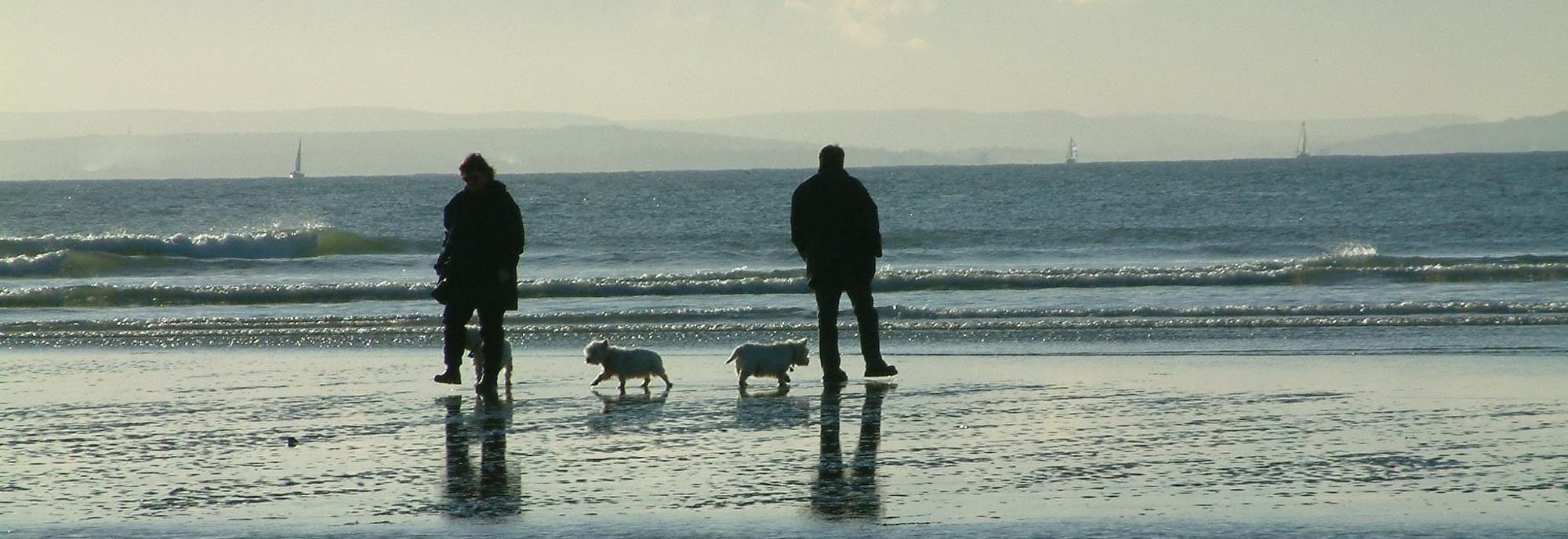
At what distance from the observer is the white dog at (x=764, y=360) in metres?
9.41

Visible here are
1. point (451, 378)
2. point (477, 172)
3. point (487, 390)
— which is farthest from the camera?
point (451, 378)

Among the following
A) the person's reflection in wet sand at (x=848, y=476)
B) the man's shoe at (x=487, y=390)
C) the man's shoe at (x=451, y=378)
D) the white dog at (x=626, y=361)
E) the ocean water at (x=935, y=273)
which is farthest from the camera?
the ocean water at (x=935, y=273)

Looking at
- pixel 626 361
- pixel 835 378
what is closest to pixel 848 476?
pixel 626 361

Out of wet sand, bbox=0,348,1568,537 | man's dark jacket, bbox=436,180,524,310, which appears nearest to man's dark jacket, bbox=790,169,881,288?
wet sand, bbox=0,348,1568,537

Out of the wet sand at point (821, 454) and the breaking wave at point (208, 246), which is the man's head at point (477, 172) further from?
the breaking wave at point (208, 246)

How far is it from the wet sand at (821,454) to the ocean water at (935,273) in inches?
118

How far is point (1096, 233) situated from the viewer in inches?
1774

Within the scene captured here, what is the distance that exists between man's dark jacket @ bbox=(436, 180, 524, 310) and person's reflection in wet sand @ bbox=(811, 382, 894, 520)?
6.41ft

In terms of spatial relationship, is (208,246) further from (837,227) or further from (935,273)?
(837,227)

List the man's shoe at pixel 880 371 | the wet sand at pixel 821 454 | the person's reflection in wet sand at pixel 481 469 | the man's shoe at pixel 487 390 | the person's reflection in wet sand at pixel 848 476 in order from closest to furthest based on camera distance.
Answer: the wet sand at pixel 821 454
the person's reflection in wet sand at pixel 848 476
the person's reflection in wet sand at pixel 481 469
the man's shoe at pixel 487 390
the man's shoe at pixel 880 371

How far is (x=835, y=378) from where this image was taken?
9.67 m

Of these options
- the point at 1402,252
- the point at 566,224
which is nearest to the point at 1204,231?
the point at 1402,252

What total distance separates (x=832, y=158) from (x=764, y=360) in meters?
1.23

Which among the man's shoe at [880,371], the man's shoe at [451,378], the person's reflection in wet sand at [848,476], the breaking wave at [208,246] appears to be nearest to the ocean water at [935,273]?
the breaking wave at [208,246]
